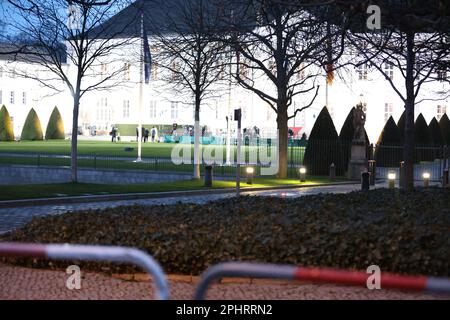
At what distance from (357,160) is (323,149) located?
5.44ft

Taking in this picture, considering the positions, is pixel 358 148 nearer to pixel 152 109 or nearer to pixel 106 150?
pixel 106 150

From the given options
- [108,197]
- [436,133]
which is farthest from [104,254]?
[436,133]

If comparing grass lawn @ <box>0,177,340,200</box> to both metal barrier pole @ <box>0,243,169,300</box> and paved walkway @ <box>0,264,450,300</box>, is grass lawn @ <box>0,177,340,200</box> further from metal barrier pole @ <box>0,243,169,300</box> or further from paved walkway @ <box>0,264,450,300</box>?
metal barrier pole @ <box>0,243,169,300</box>

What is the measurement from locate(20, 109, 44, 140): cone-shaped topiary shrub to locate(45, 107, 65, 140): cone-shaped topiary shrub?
1148mm

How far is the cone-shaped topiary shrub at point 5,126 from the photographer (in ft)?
239

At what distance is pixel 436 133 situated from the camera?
56.1 metres

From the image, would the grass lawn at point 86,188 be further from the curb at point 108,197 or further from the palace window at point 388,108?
the palace window at point 388,108

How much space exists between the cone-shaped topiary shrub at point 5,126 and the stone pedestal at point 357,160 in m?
44.4

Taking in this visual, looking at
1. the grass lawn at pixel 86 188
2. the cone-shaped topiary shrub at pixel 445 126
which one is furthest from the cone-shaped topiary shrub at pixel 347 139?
the cone-shaped topiary shrub at pixel 445 126

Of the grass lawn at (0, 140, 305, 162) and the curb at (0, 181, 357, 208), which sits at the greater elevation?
the grass lawn at (0, 140, 305, 162)

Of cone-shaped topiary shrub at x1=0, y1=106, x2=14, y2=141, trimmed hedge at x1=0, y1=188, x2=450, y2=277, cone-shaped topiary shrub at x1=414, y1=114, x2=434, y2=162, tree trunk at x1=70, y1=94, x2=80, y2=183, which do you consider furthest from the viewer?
cone-shaped topiary shrub at x1=0, y1=106, x2=14, y2=141

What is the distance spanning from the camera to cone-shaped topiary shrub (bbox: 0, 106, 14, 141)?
72750mm

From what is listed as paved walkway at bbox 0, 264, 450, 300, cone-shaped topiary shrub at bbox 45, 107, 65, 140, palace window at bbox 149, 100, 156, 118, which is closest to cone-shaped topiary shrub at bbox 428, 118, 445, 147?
palace window at bbox 149, 100, 156, 118
